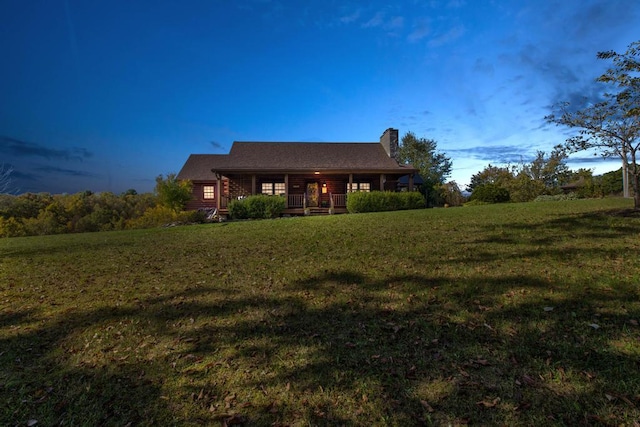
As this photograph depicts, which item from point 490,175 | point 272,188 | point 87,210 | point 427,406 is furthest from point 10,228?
point 490,175

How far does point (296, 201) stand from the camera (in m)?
22.7

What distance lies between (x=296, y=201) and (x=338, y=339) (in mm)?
19170

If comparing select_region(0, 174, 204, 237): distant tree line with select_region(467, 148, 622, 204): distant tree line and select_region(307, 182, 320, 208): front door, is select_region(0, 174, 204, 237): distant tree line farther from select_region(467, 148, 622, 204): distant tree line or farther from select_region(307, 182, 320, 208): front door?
select_region(467, 148, 622, 204): distant tree line

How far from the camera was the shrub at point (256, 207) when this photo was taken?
1875cm

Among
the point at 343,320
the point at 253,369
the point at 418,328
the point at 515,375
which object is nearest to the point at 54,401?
the point at 253,369

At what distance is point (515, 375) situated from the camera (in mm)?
2939

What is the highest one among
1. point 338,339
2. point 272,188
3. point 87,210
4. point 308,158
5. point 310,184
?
point 308,158

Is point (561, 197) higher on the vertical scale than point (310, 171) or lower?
lower

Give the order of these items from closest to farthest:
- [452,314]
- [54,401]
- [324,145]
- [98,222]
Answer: [54,401]
[452,314]
[324,145]
[98,222]

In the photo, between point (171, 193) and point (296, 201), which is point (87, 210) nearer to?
point (171, 193)

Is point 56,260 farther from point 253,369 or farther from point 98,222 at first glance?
point 98,222

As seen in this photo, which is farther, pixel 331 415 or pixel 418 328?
pixel 418 328

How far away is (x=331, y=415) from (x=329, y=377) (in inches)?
19.0

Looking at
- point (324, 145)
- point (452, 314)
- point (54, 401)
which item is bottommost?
point (54, 401)
